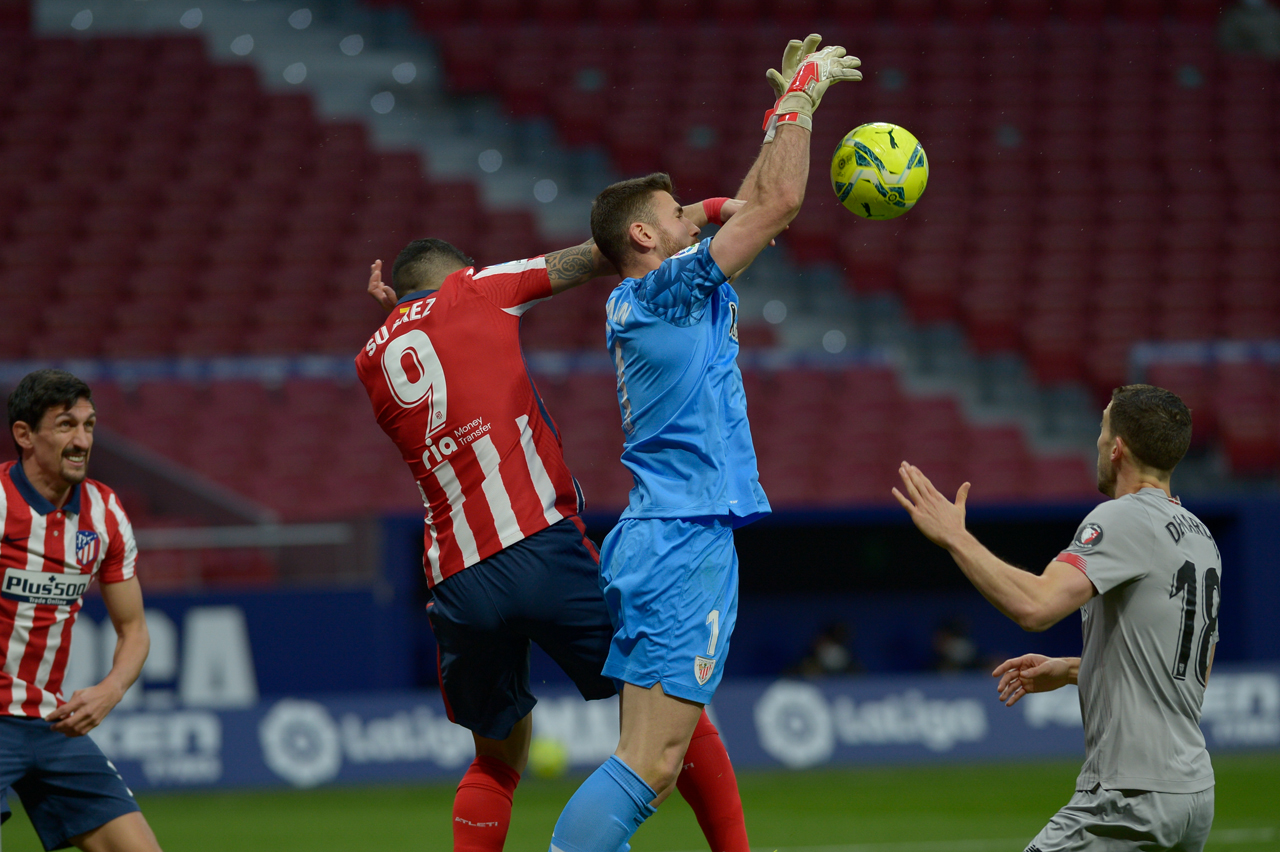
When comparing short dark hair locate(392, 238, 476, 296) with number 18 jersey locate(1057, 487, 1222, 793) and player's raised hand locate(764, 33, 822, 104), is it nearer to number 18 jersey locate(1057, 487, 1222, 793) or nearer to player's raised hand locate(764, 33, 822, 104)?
player's raised hand locate(764, 33, 822, 104)

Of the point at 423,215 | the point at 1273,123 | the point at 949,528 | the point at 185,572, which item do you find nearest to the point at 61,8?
the point at 423,215

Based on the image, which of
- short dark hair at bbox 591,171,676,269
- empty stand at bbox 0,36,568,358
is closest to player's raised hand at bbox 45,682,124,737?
short dark hair at bbox 591,171,676,269

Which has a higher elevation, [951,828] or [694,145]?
[694,145]

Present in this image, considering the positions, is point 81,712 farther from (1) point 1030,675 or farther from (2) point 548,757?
(2) point 548,757

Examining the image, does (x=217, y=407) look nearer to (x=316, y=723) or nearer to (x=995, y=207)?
(x=316, y=723)

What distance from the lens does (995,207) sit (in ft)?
60.2

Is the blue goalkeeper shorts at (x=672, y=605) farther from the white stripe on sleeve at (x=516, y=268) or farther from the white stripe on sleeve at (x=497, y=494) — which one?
the white stripe on sleeve at (x=516, y=268)

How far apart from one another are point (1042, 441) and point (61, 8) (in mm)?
14846

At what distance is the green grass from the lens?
8234 mm

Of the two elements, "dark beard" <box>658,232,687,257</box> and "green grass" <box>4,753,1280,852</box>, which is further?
"green grass" <box>4,753,1280,852</box>

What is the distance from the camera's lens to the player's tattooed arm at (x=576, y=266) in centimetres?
485

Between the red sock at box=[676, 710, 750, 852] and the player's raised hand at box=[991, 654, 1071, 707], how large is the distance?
927 millimetres

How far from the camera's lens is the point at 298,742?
36.7 feet

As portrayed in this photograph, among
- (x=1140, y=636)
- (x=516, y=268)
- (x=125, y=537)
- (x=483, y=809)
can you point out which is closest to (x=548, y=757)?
(x=483, y=809)
